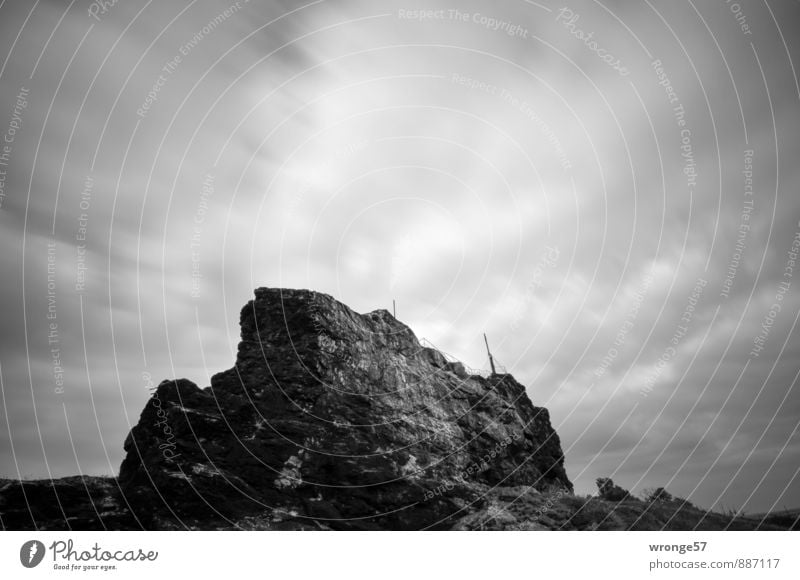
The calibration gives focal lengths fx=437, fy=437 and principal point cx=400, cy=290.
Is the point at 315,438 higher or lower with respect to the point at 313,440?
higher

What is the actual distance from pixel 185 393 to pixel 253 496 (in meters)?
8.38

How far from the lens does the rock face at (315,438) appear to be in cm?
2531

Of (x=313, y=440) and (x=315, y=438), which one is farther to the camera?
(x=315, y=438)

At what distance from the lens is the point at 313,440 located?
95.7 ft

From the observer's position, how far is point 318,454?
28703 mm

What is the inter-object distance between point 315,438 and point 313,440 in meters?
0.18

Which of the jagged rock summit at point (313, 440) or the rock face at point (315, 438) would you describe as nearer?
the jagged rock summit at point (313, 440)

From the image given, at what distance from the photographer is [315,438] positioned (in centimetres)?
2928

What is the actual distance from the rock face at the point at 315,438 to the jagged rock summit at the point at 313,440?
0.25ft

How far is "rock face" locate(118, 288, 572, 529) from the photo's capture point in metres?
25.3

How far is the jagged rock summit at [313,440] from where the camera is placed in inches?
988

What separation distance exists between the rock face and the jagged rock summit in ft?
0.25
